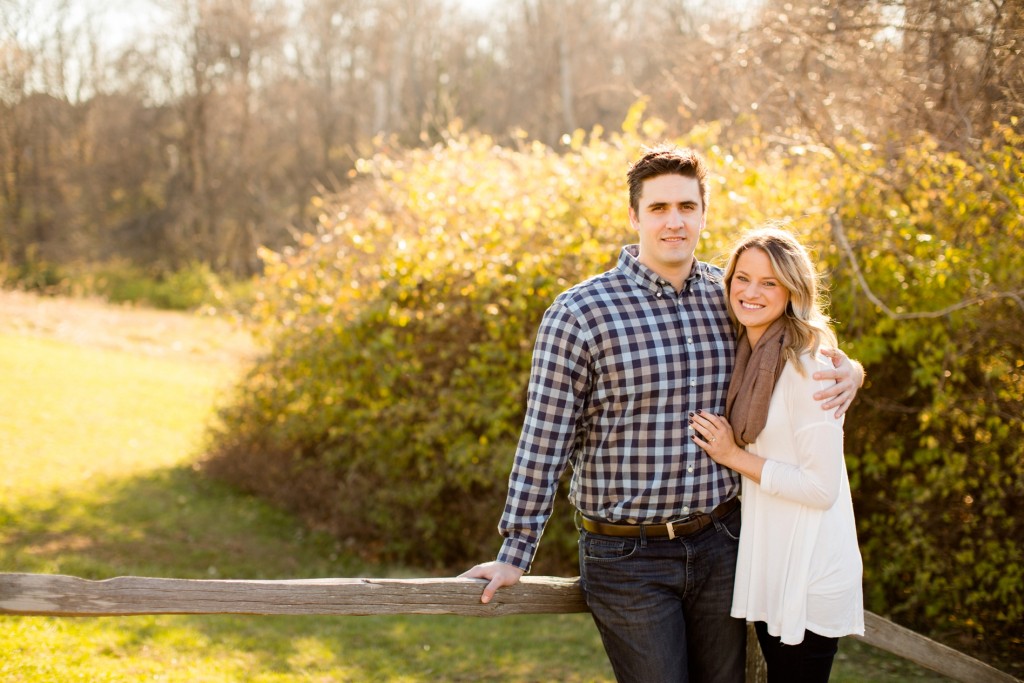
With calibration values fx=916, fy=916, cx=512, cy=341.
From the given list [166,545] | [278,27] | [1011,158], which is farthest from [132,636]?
[278,27]

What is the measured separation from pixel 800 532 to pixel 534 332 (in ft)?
14.6

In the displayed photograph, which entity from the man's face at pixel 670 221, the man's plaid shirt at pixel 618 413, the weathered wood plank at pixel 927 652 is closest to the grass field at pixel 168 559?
the weathered wood plank at pixel 927 652

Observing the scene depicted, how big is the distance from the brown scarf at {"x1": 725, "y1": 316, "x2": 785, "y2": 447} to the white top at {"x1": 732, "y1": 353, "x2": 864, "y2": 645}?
54mm

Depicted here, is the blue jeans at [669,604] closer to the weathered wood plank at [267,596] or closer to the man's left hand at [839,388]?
the weathered wood plank at [267,596]

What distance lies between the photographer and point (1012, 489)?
522 centimetres

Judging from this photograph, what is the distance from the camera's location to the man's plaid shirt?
8.96 ft

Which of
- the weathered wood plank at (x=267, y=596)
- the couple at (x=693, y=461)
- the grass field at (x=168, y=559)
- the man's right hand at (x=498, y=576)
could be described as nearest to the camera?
the weathered wood plank at (x=267, y=596)

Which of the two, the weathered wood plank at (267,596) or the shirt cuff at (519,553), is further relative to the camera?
the shirt cuff at (519,553)

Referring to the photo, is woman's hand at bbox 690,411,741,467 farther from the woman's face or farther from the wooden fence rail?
the wooden fence rail

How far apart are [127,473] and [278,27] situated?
25584 millimetres

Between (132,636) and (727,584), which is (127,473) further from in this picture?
(727,584)

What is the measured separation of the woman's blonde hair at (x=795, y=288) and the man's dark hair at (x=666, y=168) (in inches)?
9.4

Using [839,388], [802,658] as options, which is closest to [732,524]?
[802,658]

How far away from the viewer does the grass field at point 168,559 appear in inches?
205
